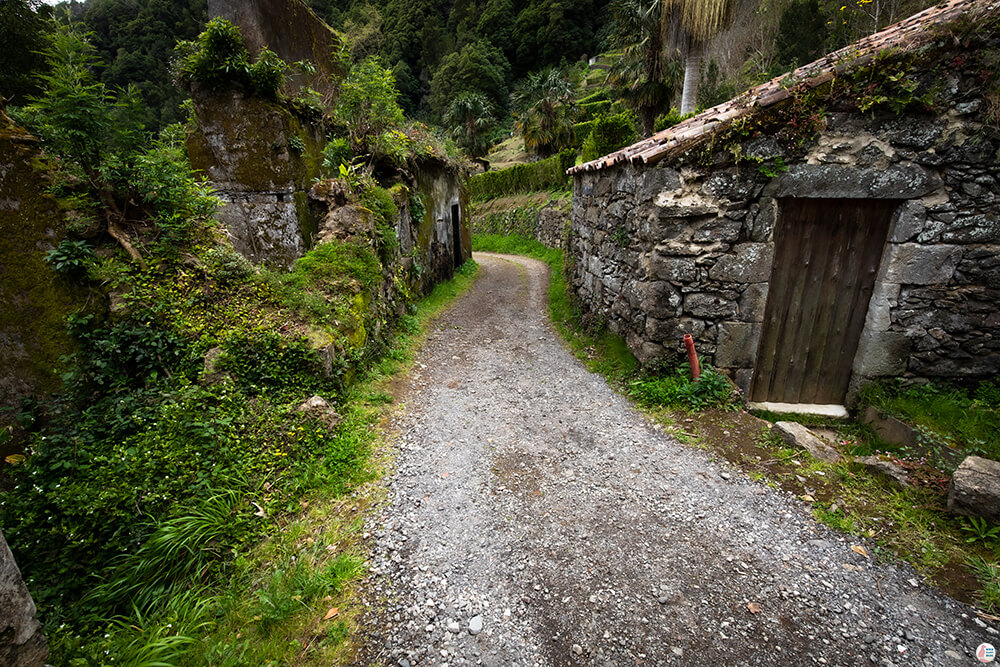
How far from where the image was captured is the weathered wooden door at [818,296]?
4.64 metres

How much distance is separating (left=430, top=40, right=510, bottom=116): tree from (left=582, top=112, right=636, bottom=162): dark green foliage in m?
37.4

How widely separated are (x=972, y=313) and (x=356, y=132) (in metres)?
9.58

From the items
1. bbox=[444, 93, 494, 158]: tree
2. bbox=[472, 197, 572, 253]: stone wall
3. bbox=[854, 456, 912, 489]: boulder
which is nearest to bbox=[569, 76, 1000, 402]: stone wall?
bbox=[854, 456, 912, 489]: boulder

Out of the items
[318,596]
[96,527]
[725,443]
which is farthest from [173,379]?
[725,443]

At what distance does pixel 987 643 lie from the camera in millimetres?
2240

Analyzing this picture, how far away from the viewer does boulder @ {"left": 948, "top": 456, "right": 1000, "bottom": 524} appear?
9.56ft

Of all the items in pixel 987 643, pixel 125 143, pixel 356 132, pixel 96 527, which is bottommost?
pixel 987 643

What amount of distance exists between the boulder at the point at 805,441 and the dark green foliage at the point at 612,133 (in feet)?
31.6

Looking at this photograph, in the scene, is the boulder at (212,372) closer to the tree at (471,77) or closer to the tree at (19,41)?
the tree at (19,41)

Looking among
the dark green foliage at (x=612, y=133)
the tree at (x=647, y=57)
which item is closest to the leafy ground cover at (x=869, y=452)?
the dark green foliage at (x=612, y=133)

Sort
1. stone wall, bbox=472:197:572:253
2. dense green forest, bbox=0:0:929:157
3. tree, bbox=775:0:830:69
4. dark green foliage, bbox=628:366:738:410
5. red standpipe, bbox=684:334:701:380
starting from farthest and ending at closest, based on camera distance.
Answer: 1. tree, bbox=775:0:830:69
2. stone wall, bbox=472:197:572:253
3. dense green forest, bbox=0:0:929:157
4. red standpipe, bbox=684:334:701:380
5. dark green foliage, bbox=628:366:738:410

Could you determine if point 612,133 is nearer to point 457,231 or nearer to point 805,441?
point 457,231

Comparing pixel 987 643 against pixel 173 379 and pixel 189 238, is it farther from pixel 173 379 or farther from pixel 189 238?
pixel 189 238

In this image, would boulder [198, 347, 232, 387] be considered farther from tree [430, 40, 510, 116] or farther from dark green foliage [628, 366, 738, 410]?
tree [430, 40, 510, 116]
